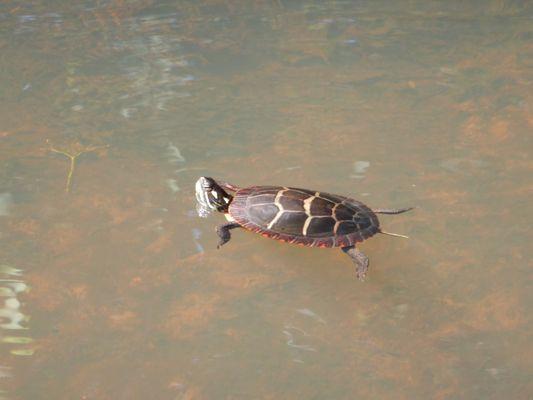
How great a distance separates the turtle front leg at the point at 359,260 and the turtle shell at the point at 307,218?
0.07m

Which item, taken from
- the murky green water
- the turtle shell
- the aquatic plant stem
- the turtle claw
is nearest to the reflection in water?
the murky green water

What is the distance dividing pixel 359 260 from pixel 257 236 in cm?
82

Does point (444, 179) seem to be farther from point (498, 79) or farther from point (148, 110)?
point (148, 110)

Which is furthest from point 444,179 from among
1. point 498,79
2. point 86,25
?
point 86,25

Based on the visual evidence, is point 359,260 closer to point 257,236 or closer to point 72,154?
point 257,236

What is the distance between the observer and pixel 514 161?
15.0ft

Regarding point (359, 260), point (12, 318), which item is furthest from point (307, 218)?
point (12, 318)

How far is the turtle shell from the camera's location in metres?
3.64

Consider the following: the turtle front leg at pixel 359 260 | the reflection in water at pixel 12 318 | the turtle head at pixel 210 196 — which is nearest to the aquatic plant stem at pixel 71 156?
the reflection in water at pixel 12 318

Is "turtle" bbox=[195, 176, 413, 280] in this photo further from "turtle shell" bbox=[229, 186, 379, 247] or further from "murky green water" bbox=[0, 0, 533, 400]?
"murky green water" bbox=[0, 0, 533, 400]

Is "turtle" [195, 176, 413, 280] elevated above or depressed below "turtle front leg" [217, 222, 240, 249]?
above

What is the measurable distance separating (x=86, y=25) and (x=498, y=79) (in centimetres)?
510

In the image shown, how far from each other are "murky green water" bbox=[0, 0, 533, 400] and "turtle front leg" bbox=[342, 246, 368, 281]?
0.43 feet

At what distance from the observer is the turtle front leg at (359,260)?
140 inches
